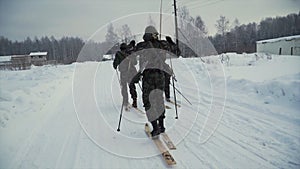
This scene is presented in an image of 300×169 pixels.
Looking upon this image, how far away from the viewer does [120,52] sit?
20.5ft

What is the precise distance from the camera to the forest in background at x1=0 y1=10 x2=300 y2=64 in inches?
240

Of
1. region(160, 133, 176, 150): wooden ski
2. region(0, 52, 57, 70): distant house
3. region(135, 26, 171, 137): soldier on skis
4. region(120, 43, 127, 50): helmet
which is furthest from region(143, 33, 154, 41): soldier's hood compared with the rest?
region(0, 52, 57, 70): distant house

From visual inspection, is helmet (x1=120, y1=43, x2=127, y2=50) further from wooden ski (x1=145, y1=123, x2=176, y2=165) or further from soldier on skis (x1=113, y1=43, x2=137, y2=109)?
wooden ski (x1=145, y1=123, x2=176, y2=165)

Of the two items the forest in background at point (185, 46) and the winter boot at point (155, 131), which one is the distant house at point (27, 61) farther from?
the winter boot at point (155, 131)

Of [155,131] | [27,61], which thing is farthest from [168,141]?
[27,61]

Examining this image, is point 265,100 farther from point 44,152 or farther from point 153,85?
point 44,152

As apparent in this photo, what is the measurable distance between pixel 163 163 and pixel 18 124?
324 cm

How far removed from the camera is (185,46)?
32.1 ft

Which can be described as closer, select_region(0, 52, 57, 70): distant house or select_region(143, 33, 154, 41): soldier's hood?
select_region(143, 33, 154, 41): soldier's hood

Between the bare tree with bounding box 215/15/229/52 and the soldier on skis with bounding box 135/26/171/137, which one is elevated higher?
the bare tree with bounding box 215/15/229/52

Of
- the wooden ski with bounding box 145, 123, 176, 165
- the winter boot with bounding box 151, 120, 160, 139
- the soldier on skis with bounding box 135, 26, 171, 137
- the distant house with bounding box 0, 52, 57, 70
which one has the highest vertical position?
the distant house with bounding box 0, 52, 57, 70

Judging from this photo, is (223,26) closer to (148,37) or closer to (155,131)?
(148,37)

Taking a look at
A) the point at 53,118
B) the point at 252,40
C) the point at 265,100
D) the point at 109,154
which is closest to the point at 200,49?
the point at 265,100

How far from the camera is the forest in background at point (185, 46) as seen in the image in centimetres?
610
